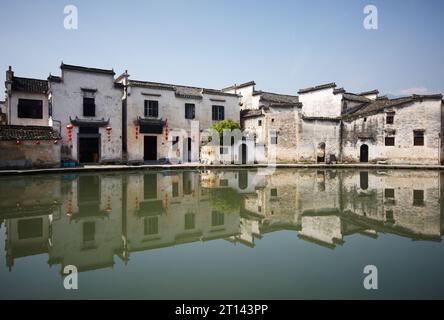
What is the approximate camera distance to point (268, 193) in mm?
9961

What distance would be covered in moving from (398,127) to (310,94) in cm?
758

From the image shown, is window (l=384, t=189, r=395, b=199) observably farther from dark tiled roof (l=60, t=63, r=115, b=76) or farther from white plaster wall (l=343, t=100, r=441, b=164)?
dark tiled roof (l=60, t=63, r=115, b=76)

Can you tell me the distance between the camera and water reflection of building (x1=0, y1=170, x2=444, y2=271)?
5.08 meters

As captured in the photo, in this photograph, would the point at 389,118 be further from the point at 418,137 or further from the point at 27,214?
the point at 27,214

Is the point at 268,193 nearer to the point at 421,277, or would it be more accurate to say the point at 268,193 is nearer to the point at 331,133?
the point at 421,277

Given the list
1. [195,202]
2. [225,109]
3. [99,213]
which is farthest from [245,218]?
[225,109]

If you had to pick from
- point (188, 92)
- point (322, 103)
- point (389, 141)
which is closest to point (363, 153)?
point (389, 141)

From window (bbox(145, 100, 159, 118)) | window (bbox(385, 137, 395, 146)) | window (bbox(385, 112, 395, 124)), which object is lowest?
window (bbox(385, 137, 395, 146))

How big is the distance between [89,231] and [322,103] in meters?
23.3

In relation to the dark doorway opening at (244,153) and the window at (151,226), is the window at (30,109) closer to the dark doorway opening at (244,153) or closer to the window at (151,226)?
the dark doorway opening at (244,153)

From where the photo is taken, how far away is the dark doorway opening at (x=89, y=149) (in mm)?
18547

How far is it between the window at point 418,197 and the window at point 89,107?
58.3 ft

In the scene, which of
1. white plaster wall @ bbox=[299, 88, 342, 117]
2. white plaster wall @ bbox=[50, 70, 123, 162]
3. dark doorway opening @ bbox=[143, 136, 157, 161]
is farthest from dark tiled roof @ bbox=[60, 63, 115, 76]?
white plaster wall @ bbox=[299, 88, 342, 117]

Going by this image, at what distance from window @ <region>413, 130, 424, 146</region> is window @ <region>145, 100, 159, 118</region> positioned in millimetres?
18785
